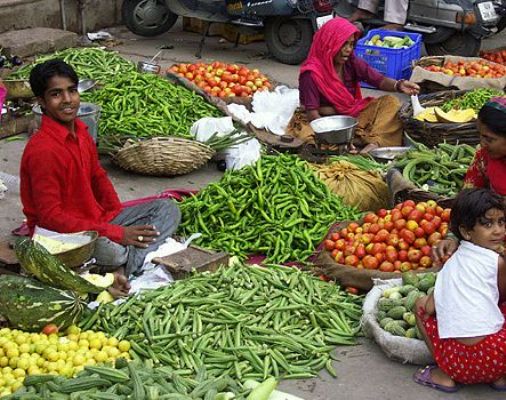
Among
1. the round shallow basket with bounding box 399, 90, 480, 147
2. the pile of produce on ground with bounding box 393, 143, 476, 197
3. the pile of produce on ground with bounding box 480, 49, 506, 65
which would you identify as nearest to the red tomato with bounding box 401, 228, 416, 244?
the pile of produce on ground with bounding box 393, 143, 476, 197

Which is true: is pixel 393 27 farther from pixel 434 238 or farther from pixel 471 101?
pixel 434 238

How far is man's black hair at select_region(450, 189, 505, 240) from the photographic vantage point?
4.33 m

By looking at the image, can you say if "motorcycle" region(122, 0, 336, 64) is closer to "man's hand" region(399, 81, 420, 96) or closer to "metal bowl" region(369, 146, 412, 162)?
"man's hand" region(399, 81, 420, 96)

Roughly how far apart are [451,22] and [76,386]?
786cm

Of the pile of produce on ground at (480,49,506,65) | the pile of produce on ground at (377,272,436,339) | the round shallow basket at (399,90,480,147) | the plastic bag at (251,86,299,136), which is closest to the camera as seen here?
the pile of produce on ground at (377,272,436,339)

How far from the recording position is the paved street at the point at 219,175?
472 centimetres

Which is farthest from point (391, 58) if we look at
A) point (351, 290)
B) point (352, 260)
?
point (351, 290)

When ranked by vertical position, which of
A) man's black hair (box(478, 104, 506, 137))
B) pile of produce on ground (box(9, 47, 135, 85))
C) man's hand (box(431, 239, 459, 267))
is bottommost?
pile of produce on ground (box(9, 47, 135, 85))

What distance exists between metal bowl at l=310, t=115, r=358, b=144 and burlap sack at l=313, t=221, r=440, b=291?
2055 millimetres

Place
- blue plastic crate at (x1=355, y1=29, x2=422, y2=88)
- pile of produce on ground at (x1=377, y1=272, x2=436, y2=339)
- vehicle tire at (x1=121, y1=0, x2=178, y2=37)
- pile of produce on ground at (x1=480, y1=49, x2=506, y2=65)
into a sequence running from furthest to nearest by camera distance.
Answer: vehicle tire at (x1=121, y1=0, x2=178, y2=37) → pile of produce on ground at (x1=480, y1=49, x2=506, y2=65) → blue plastic crate at (x1=355, y1=29, x2=422, y2=88) → pile of produce on ground at (x1=377, y1=272, x2=436, y2=339)

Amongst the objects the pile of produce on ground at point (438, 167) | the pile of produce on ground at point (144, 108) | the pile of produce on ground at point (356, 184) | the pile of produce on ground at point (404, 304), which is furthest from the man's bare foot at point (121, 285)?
the pile of produce on ground at point (144, 108)

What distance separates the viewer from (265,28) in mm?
11375

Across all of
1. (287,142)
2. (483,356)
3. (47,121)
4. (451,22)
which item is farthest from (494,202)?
(451,22)

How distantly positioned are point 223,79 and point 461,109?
7.79 ft
